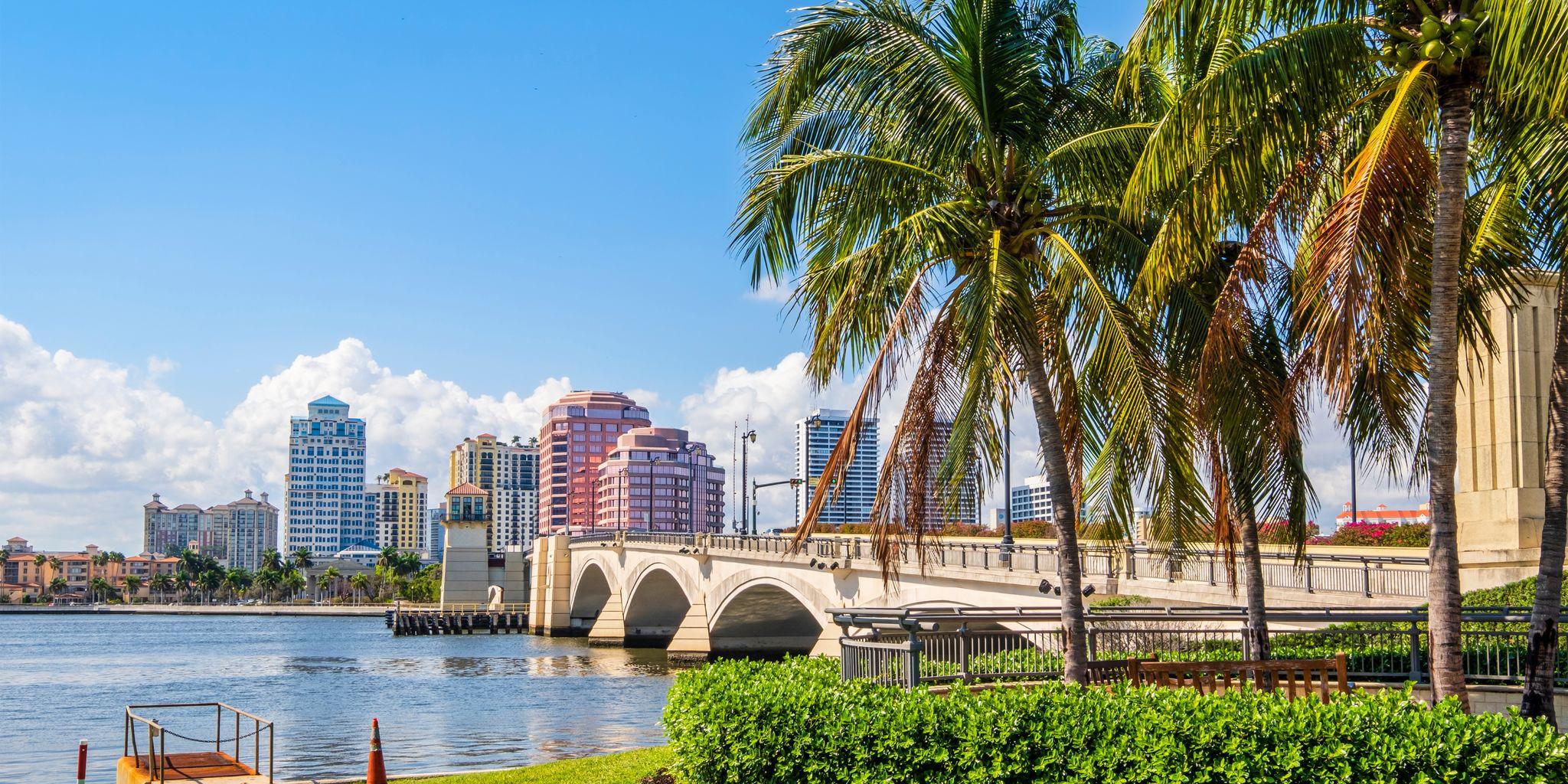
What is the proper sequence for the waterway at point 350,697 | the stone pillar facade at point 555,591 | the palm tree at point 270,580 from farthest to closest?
the palm tree at point 270,580
the stone pillar facade at point 555,591
the waterway at point 350,697

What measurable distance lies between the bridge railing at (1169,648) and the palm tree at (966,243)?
153 centimetres

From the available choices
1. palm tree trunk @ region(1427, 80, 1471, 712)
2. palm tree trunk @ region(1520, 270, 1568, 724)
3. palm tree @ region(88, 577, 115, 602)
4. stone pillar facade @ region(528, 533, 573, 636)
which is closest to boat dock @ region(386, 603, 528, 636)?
A: stone pillar facade @ region(528, 533, 573, 636)

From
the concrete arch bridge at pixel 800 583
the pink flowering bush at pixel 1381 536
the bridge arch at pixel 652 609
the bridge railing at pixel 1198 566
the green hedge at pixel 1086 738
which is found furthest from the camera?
the bridge arch at pixel 652 609

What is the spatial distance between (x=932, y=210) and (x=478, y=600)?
4172 inches

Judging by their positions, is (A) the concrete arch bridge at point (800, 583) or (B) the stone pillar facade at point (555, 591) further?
(B) the stone pillar facade at point (555, 591)

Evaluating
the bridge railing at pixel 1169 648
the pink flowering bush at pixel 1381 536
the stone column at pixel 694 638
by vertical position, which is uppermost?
the pink flowering bush at pixel 1381 536

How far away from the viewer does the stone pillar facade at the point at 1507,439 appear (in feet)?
89.7

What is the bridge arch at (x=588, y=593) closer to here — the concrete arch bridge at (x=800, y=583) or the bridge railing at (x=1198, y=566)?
the concrete arch bridge at (x=800, y=583)

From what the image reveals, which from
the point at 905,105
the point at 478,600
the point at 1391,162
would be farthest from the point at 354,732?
the point at 478,600

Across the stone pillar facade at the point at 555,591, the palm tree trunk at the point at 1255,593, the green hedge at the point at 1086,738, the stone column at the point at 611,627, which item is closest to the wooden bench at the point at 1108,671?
the palm tree trunk at the point at 1255,593

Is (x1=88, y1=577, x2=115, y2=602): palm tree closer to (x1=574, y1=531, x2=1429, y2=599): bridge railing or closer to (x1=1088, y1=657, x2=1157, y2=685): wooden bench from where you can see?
(x1=574, y1=531, x2=1429, y2=599): bridge railing

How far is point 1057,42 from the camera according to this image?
13.8 m

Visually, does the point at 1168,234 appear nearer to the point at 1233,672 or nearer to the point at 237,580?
the point at 1233,672

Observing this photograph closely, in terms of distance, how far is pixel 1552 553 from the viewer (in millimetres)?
12055
